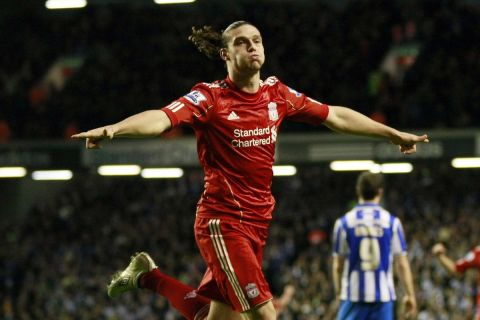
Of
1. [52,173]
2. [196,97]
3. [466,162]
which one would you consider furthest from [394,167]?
[196,97]

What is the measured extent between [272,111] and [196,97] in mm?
481

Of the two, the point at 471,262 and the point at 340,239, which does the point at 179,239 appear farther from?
the point at 340,239

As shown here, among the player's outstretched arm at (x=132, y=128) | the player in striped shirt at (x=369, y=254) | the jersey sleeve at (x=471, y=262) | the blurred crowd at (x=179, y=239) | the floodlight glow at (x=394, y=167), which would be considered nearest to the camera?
the player's outstretched arm at (x=132, y=128)

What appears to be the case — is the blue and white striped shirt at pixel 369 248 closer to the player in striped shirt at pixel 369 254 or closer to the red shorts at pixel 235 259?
the player in striped shirt at pixel 369 254

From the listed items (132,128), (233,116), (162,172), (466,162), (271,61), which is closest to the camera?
(132,128)

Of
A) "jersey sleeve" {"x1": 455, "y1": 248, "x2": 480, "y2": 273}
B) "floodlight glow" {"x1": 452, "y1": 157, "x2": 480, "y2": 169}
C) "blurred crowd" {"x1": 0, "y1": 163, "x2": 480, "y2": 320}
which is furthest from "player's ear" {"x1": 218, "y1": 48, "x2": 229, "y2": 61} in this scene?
"floodlight glow" {"x1": 452, "y1": 157, "x2": 480, "y2": 169}

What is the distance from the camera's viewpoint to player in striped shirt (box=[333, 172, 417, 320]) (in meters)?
7.53

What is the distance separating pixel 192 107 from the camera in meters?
5.04

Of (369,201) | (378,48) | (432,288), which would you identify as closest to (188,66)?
(378,48)

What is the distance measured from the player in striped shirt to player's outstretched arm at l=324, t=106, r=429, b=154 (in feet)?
6.41

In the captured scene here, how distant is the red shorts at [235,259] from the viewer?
512 centimetres

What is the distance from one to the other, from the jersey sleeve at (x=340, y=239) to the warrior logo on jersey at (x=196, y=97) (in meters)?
2.79

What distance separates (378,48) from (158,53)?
481 cm

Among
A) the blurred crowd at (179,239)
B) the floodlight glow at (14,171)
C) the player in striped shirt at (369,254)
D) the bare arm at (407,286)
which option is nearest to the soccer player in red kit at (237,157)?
the player in striped shirt at (369,254)
